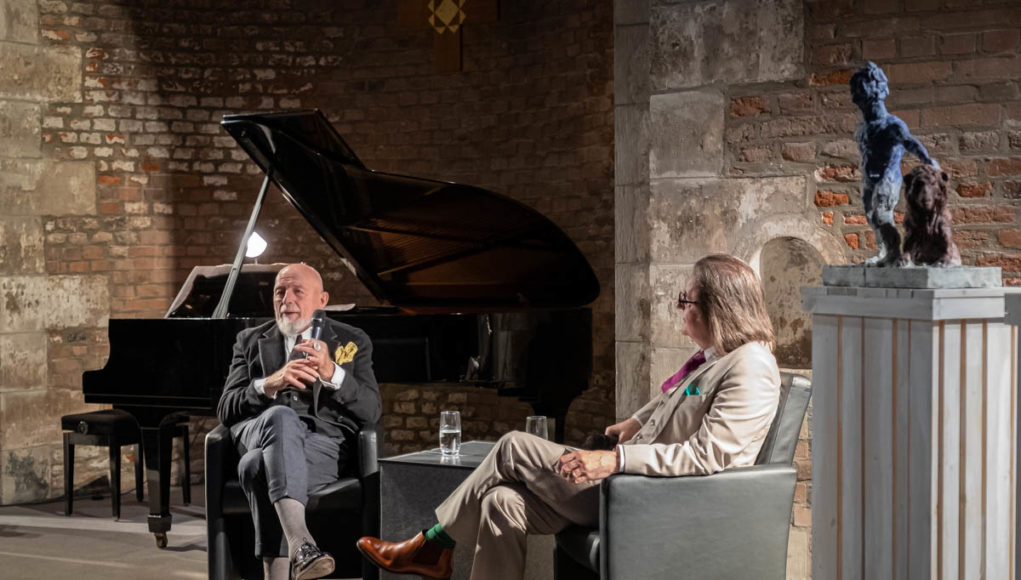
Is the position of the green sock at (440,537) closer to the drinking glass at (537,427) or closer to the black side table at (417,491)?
the black side table at (417,491)

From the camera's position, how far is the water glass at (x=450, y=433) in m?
3.75

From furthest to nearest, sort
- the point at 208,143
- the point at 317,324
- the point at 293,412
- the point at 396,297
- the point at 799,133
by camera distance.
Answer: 1. the point at 208,143
2. the point at 396,297
3. the point at 799,133
4. the point at 317,324
5. the point at 293,412

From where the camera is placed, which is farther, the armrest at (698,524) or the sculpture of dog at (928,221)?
the armrest at (698,524)

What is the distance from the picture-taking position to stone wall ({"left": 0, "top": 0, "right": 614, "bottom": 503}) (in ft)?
22.0

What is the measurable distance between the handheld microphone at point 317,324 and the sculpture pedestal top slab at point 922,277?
1.85m

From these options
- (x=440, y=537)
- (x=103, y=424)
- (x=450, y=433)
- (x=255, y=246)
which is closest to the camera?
(x=440, y=537)

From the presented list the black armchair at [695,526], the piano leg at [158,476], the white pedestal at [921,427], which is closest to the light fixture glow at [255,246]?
the piano leg at [158,476]

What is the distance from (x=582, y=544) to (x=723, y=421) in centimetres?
52

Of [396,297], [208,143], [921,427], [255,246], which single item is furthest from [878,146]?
[208,143]

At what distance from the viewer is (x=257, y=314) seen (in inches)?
237

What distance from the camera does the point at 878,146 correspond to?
310 cm

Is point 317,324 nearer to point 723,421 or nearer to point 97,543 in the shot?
point 723,421

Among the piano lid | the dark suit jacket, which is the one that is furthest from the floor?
the piano lid

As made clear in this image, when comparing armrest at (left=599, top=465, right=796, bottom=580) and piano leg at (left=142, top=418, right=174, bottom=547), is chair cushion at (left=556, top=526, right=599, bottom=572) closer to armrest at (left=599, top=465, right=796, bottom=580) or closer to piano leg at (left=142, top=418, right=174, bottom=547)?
armrest at (left=599, top=465, right=796, bottom=580)
